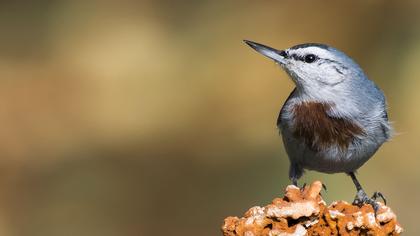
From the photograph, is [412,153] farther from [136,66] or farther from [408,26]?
[136,66]

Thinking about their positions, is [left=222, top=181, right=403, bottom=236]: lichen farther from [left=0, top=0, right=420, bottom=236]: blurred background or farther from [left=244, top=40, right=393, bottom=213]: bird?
[left=0, top=0, right=420, bottom=236]: blurred background

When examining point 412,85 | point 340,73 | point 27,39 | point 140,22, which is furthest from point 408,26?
point 27,39

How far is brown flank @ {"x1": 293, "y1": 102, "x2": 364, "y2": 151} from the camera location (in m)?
4.67

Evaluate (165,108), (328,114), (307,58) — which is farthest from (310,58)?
(165,108)

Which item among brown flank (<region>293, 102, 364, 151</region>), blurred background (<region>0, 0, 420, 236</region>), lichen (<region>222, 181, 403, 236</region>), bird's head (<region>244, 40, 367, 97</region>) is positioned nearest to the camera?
lichen (<region>222, 181, 403, 236</region>)

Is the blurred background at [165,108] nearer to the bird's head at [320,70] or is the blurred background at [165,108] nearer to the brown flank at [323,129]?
the bird's head at [320,70]

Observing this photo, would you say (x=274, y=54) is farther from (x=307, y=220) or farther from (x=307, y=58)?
(x=307, y=220)

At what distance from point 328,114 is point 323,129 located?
92 mm

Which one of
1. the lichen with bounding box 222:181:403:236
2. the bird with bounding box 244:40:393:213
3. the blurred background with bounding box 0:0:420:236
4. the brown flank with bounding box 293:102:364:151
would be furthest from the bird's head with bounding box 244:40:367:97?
the blurred background with bounding box 0:0:420:236

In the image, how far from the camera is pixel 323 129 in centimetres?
469

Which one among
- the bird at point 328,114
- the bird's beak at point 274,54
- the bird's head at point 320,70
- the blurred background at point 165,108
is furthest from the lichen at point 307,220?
the blurred background at point 165,108

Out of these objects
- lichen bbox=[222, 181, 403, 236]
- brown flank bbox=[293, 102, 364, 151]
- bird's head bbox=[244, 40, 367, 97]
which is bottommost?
lichen bbox=[222, 181, 403, 236]

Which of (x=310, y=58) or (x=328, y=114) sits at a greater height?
(x=310, y=58)

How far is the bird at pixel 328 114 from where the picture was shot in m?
4.68
